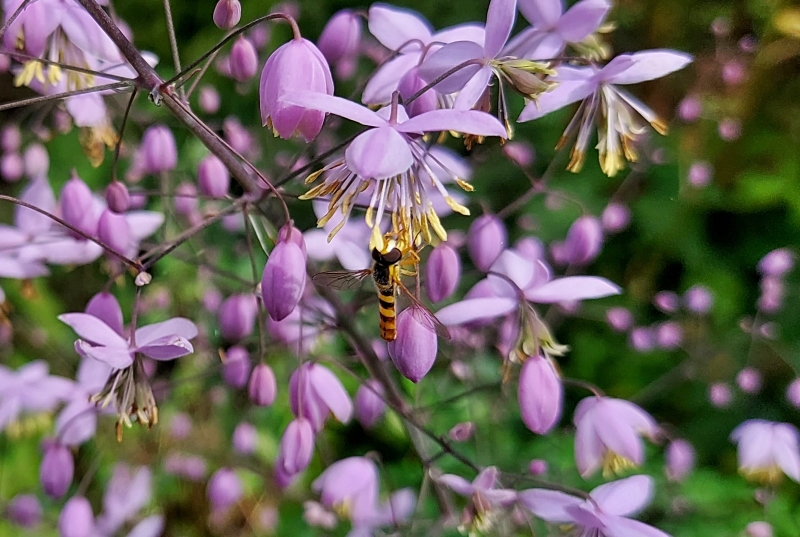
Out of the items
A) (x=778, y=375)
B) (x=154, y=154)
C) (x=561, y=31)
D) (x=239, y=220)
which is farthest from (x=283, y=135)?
(x=778, y=375)

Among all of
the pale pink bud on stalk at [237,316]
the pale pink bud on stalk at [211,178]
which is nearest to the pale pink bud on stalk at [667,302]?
the pale pink bud on stalk at [237,316]

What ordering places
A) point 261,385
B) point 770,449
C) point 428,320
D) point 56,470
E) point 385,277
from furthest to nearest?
point 770,449, point 56,470, point 261,385, point 385,277, point 428,320

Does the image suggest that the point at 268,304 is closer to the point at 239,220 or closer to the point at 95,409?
the point at 95,409

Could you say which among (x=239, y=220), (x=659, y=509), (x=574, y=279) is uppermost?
(x=574, y=279)

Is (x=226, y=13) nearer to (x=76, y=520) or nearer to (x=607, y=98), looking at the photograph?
(x=607, y=98)

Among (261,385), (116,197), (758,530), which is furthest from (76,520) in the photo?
(758,530)

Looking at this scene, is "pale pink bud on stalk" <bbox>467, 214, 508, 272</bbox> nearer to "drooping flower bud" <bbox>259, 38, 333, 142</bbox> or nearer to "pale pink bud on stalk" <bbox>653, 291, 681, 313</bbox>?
"drooping flower bud" <bbox>259, 38, 333, 142</bbox>
